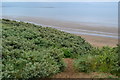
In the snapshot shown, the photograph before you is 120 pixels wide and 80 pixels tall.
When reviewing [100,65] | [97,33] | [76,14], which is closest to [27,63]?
[100,65]

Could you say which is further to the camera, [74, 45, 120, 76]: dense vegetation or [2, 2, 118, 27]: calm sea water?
[2, 2, 118, 27]: calm sea water

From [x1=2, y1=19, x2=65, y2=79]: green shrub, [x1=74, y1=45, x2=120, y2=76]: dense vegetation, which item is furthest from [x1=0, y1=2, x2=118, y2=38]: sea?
[x1=74, y1=45, x2=120, y2=76]: dense vegetation

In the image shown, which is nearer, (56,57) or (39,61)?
(39,61)

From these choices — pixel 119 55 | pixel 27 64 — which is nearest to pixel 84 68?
pixel 119 55

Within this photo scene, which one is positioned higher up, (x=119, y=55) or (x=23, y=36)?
(x=23, y=36)

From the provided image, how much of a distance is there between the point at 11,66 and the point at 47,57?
1.29m

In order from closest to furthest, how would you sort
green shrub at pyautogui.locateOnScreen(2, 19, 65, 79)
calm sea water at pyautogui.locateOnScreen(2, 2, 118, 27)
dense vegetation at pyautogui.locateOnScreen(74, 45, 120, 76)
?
green shrub at pyautogui.locateOnScreen(2, 19, 65, 79)
dense vegetation at pyautogui.locateOnScreen(74, 45, 120, 76)
calm sea water at pyautogui.locateOnScreen(2, 2, 118, 27)

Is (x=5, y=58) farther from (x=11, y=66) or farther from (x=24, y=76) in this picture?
(x=24, y=76)

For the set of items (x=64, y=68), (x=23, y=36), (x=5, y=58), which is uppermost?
(x=23, y=36)

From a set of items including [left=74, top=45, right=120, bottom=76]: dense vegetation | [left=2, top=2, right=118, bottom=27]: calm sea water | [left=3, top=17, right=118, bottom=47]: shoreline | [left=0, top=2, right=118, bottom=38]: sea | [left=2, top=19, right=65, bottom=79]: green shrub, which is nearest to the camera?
[left=2, top=19, right=65, bottom=79]: green shrub

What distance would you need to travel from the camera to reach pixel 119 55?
6.04 meters

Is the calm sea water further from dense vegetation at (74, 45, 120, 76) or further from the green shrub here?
the green shrub

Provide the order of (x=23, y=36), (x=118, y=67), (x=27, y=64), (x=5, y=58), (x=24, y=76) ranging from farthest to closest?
(x=23, y=36)
(x=118, y=67)
(x=5, y=58)
(x=27, y=64)
(x=24, y=76)

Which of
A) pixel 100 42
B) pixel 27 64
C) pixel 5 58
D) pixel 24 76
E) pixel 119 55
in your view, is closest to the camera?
pixel 24 76
